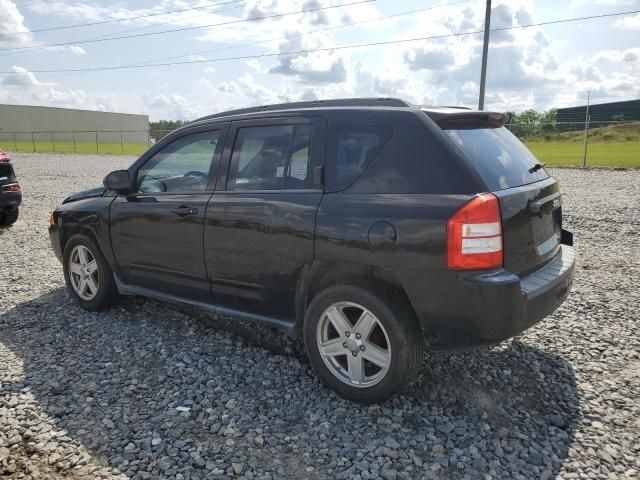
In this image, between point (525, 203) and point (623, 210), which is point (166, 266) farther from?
point (623, 210)

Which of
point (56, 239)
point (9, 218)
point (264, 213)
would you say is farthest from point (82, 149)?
point (264, 213)

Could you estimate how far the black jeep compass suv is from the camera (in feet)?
9.46

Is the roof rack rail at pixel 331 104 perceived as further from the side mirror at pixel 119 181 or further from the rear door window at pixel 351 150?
the side mirror at pixel 119 181

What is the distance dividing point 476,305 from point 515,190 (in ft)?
2.50

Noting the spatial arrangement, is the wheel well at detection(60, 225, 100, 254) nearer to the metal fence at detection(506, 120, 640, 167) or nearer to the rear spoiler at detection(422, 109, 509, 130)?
the rear spoiler at detection(422, 109, 509, 130)

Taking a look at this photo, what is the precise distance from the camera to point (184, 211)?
4035 mm

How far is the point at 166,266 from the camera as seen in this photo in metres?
4.27

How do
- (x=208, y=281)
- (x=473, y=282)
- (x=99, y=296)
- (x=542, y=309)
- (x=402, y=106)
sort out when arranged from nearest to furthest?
(x=473, y=282) → (x=542, y=309) → (x=402, y=106) → (x=208, y=281) → (x=99, y=296)

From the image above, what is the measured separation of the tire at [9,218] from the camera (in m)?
9.03

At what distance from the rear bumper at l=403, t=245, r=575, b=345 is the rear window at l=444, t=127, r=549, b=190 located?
0.55 metres

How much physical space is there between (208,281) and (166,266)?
1.60ft

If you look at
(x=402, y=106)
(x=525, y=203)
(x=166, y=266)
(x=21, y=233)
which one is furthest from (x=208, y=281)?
(x=21, y=233)

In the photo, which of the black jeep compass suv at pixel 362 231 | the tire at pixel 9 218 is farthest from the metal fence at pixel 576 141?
the black jeep compass suv at pixel 362 231

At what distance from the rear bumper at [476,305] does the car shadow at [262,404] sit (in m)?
0.56
